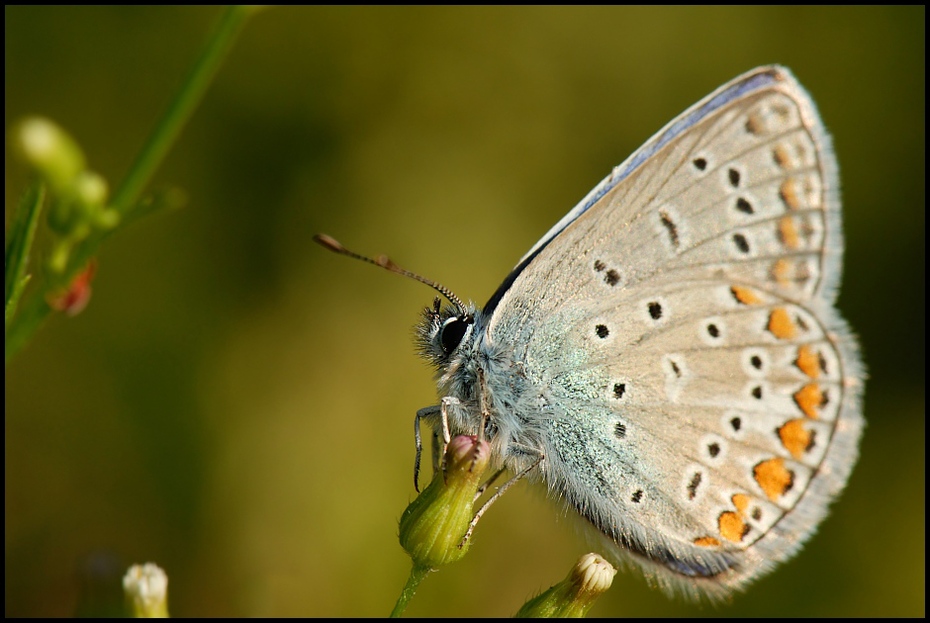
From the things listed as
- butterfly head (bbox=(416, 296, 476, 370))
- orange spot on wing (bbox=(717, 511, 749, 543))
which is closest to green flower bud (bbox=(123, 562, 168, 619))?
butterfly head (bbox=(416, 296, 476, 370))

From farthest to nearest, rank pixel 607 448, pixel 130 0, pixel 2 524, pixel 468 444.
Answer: pixel 130 0
pixel 2 524
pixel 607 448
pixel 468 444

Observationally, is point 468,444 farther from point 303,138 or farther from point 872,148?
point 872,148

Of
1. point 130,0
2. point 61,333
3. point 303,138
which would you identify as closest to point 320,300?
point 303,138

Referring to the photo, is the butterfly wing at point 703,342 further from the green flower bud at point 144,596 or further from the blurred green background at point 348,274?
the green flower bud at point 144,596

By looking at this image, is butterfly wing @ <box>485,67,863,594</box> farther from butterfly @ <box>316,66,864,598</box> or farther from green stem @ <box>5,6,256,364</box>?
green stem @ <box>5,6,256,364</box>

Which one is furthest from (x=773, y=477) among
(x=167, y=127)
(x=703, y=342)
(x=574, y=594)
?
(x=167, y=127)

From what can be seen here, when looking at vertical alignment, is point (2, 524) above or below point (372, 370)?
below

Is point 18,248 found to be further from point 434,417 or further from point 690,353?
point 690,353
